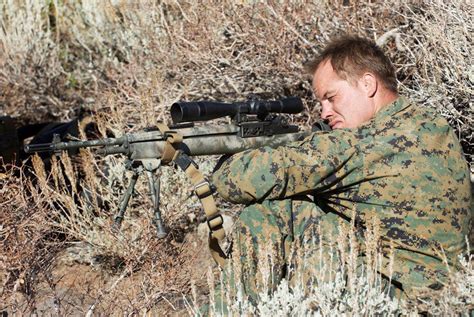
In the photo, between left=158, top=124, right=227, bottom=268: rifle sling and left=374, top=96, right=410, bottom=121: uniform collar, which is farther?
left=158, top=124, right=227, bottom=268: rifle sling

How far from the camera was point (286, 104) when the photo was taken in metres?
3.86

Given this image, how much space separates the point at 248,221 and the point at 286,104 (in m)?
0.74

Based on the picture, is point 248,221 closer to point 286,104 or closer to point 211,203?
point 211,203

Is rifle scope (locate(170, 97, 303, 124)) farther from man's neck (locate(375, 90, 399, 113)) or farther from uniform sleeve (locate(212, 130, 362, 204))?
man's neck (locate(375, 90, 399, 113))

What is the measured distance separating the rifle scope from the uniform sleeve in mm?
315

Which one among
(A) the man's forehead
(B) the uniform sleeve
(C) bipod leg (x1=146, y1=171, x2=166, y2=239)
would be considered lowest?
(C) bipod leg (x1=146, y1=171, x2=166, y2=239)

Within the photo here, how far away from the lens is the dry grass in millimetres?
3822

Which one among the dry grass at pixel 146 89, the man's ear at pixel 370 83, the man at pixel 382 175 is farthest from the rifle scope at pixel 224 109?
the dry grass at pixel 146 89

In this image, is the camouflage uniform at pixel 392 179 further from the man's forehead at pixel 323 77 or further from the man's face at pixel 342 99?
the man's forehead at pixel 323 77

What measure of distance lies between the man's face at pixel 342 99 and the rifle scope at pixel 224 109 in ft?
1.00

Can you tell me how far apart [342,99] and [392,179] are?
1.59 feet

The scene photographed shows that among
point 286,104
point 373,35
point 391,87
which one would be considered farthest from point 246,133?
point 373,35

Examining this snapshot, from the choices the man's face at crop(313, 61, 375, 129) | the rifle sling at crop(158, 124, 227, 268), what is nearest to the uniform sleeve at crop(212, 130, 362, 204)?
the rifle sling at crop(158, 124, 227, 268)

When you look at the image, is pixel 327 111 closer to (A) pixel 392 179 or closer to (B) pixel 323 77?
(B) pixel 323 77
